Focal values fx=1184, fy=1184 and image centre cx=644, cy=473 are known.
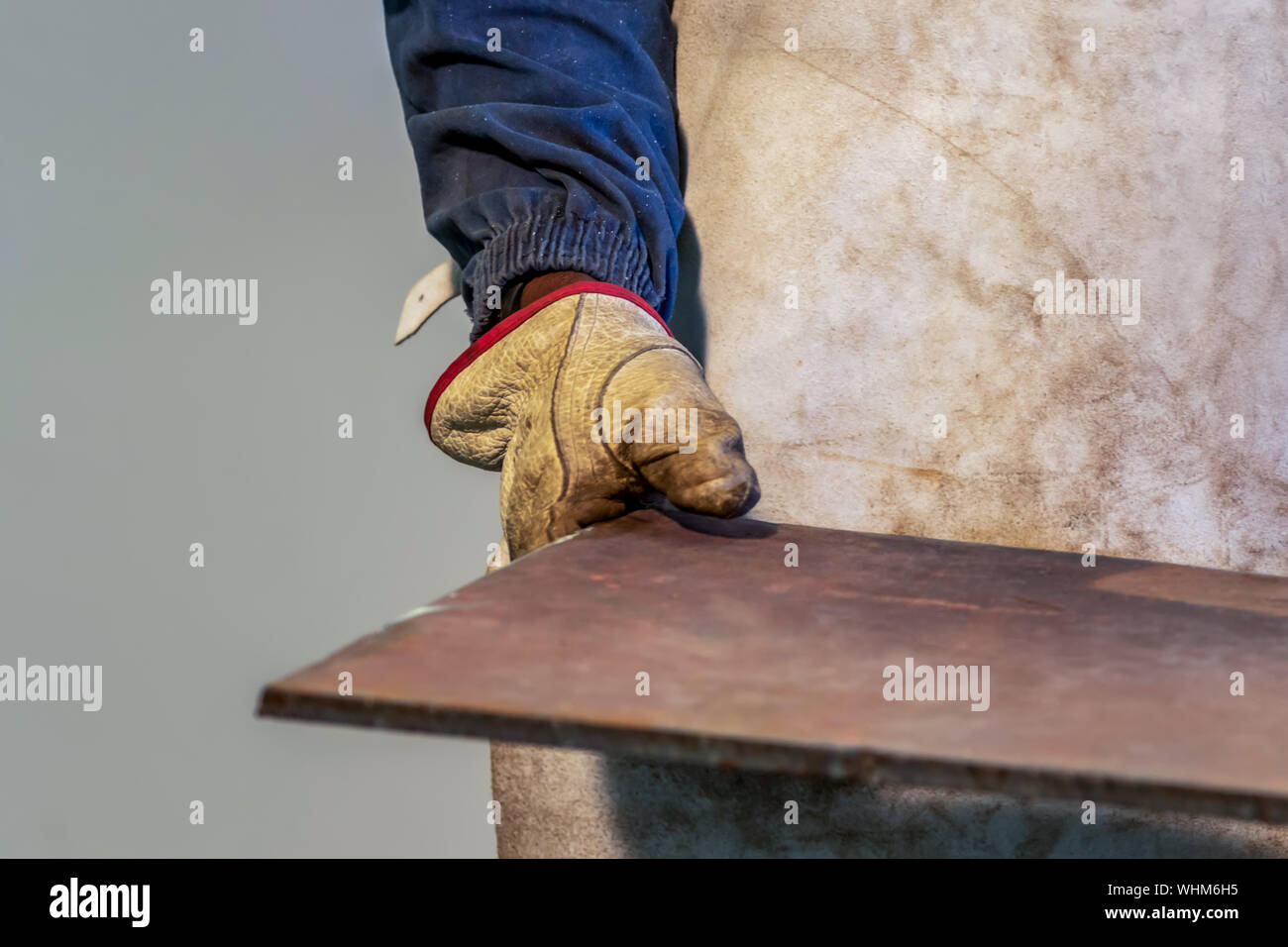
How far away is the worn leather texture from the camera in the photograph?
892 mm

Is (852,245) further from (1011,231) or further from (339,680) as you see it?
(339,680)

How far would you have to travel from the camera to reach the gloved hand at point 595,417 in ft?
2.36

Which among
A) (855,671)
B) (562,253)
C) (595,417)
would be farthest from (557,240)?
(855,671)

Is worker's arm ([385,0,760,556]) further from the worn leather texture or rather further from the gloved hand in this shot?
the worn leather texture

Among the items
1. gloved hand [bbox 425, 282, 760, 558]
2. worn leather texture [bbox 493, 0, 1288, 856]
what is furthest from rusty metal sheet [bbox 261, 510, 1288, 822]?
worn leather texture [bbox 493, 0, 1288, 856]

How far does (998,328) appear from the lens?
3.02 feet

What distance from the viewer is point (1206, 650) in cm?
56

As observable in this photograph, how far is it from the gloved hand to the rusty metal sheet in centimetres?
5

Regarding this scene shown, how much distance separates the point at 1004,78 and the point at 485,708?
2.32ft

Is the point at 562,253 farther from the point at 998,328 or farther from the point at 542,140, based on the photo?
the point at 998,328

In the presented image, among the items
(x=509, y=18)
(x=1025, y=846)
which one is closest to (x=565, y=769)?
(x=1025, y=846)

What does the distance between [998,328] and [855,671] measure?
0.48 metres

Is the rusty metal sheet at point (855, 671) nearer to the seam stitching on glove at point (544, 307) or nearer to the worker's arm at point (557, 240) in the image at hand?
the worker's arm at point (557, 240)

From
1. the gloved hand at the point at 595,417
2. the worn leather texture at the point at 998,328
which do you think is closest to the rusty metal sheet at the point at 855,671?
the gloved hand at the point at 595,417
